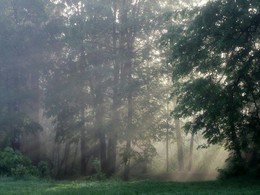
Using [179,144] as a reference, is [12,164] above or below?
below

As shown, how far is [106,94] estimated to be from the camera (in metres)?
31.0

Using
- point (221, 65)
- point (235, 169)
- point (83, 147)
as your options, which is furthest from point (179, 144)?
point (221, 65)

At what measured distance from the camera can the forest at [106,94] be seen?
20.6m

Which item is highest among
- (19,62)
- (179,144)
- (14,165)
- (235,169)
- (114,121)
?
(19,62)

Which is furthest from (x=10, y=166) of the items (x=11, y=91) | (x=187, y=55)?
(x=187, y=55)

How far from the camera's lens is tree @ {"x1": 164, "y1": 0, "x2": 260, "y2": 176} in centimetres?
1641

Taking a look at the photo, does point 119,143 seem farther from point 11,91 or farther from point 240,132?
point 240,132

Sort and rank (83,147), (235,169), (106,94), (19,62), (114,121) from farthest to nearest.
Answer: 1. (83,147)
2. (19,62)
3. (106,94)
4. (114,121)
5. (235,169)

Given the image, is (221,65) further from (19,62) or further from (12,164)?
(19,62)

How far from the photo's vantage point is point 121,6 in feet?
94.8

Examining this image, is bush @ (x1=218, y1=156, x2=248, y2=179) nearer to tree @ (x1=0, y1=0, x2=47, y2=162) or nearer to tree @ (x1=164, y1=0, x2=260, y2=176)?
tree @ (x1=164, y1=0, x2=260, y2=176)

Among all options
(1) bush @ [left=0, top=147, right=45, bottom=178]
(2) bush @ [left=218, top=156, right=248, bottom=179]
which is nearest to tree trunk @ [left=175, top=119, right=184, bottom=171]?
(2) bush @ [left=218, top=156, right=248, bottom=179]

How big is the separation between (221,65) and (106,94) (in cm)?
1484

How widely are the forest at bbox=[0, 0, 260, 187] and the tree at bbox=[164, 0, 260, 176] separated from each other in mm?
108
